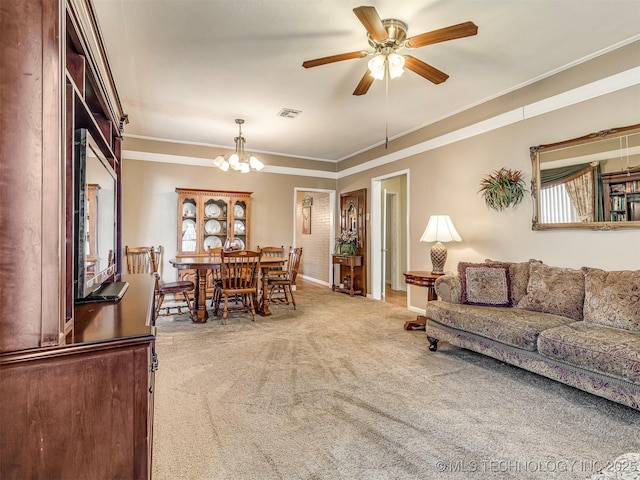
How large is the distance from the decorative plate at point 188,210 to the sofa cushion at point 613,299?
5.31m

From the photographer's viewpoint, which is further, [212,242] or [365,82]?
[212,242]

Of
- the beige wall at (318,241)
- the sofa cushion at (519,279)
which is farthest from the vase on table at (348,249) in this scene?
the sofa cushion at (519,279)

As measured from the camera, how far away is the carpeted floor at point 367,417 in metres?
1.66

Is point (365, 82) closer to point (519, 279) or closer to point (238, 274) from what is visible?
point (519, 279)

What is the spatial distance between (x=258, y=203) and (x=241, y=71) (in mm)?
3264

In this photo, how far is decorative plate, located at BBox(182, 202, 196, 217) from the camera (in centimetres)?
570

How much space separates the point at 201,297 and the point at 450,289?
9.84ft

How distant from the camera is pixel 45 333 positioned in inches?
38.9

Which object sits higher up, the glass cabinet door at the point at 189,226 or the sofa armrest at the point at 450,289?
the glass cabinet door at the point at 189,226

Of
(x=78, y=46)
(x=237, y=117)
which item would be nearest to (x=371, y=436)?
(x=78, y=46)

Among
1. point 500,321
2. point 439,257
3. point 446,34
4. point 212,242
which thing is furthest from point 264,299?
point 446,34

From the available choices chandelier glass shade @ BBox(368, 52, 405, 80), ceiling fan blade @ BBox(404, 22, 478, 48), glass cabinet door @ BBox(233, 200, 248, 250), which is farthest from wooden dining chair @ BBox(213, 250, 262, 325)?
ceiling fan blade @ BBox(404, 22, 478, 48)

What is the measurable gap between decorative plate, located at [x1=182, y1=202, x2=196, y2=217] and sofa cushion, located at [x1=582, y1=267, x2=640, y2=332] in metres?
5.31

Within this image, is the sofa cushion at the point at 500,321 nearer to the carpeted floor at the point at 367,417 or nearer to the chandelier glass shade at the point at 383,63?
the carpeted floor at the point at 367,417
